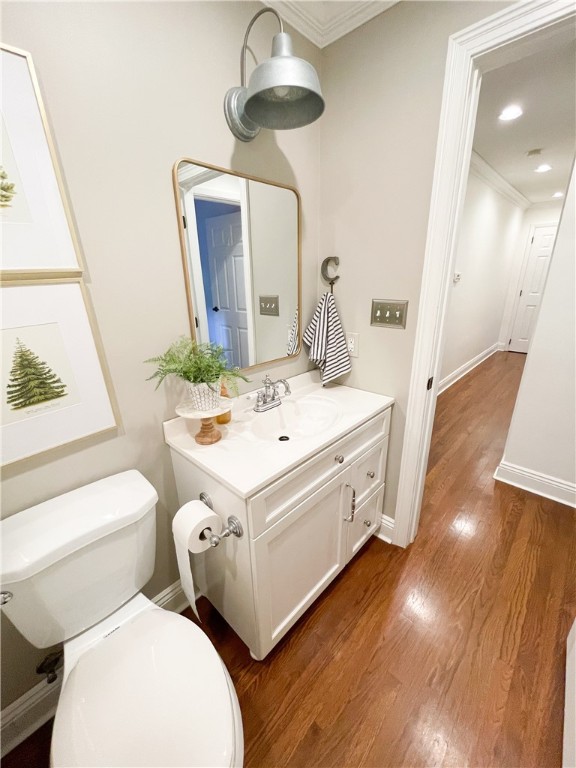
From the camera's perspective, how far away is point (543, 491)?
1970mm

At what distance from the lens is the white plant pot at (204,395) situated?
1.01 meters

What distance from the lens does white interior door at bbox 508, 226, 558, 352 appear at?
15.2ft

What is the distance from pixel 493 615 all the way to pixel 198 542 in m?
1.31

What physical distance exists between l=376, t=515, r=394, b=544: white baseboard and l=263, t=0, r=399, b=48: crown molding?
215 cm

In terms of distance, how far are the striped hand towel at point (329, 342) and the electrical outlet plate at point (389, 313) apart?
0.59 ft

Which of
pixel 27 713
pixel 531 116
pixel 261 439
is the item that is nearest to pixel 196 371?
pixel 261 439

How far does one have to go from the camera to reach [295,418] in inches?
54.6

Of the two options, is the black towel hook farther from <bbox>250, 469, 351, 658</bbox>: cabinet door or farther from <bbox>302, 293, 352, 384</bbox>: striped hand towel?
<bbox>250, 469, 351, 658</bbox>: cabinet door

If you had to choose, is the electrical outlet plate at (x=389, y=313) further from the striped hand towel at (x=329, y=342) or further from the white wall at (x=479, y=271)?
the white wall at (x=479, y=271)

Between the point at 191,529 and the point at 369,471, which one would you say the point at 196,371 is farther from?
the point at 369,471

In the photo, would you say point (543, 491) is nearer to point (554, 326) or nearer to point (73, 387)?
point (554, 326)

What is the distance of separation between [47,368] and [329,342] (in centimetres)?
111

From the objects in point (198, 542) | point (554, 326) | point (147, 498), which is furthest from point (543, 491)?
point (147, 498)

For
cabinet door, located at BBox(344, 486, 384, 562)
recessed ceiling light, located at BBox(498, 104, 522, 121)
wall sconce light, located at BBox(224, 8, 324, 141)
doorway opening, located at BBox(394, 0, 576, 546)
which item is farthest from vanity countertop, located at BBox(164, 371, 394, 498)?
recessed ceiling light, located at BBox(498, 104, 522, 121)
